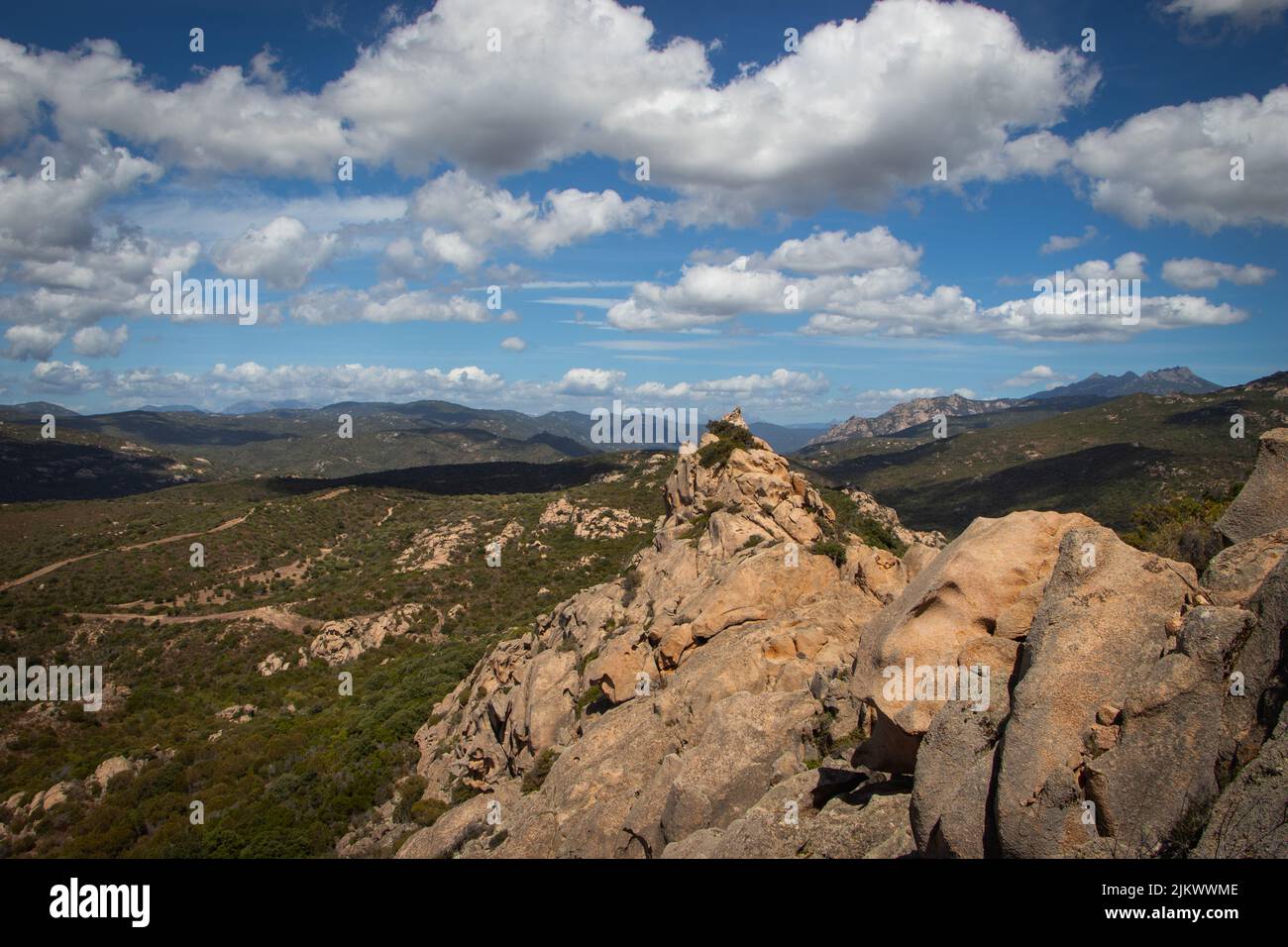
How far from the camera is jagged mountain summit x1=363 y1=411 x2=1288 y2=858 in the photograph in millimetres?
9531

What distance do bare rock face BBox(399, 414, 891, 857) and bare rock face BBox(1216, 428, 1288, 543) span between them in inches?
365

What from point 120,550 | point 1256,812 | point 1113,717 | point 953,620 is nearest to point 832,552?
point 953,620

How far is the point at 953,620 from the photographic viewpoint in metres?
15.0

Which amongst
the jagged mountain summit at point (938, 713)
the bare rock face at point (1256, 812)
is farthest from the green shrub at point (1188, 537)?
the bare rock face at point (1256, 812)

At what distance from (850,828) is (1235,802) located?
7207 mm

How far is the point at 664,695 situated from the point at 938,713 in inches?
473

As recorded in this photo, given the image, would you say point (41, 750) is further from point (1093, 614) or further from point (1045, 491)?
point (1045, 491)

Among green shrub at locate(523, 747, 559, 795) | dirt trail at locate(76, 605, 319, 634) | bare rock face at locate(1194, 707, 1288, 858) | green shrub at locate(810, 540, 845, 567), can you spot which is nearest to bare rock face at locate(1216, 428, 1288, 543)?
bare rock face at locate(1194, 707, 1288, 858)

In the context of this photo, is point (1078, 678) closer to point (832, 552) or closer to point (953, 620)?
point (953, 620)

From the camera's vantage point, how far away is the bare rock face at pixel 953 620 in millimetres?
14453
